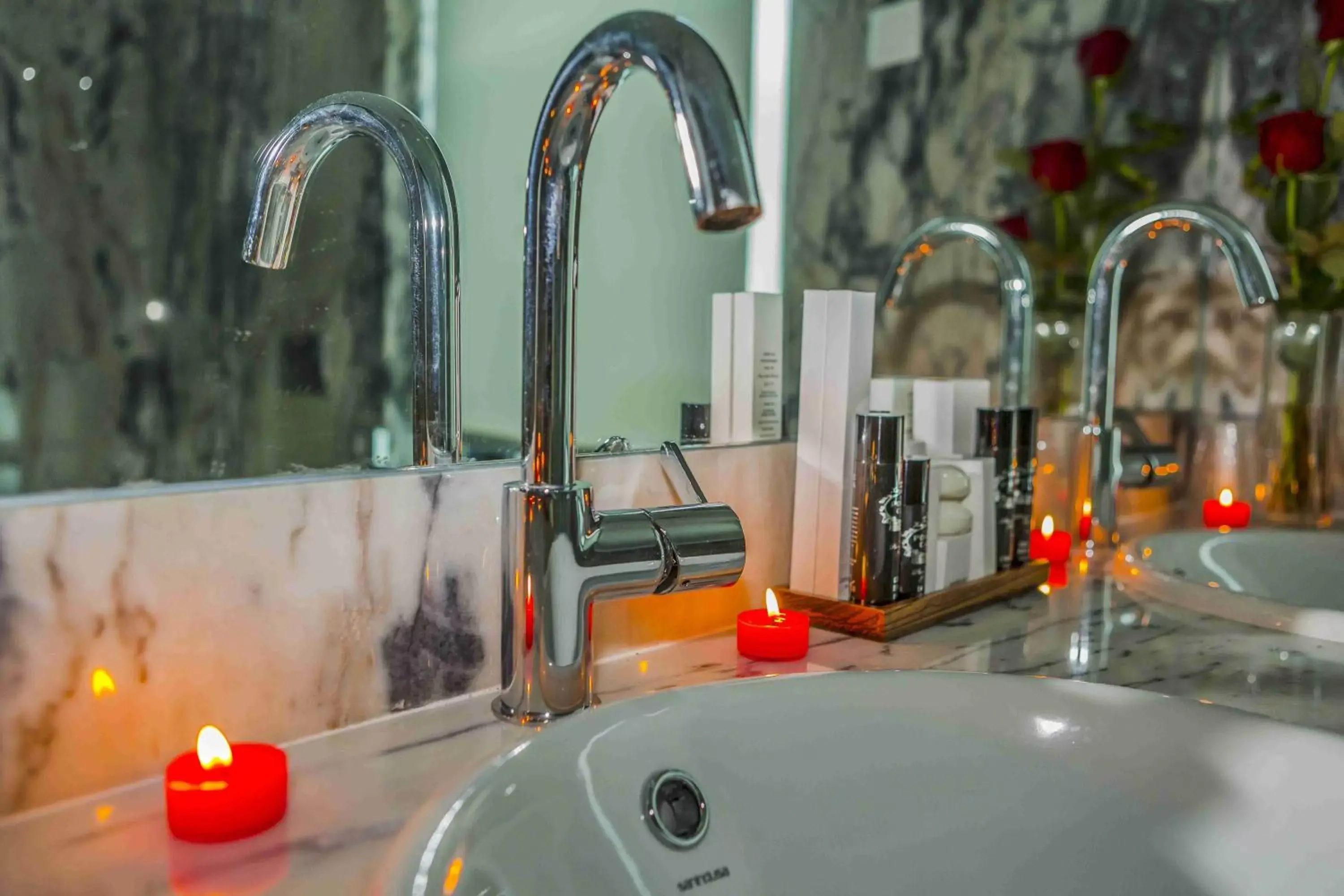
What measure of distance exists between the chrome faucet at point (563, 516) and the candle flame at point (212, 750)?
0.15 meters

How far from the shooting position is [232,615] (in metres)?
0.51

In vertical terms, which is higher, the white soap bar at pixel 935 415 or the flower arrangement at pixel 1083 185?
the flower arrangement at pixel 1083 185

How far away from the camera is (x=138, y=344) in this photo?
528 millimetres

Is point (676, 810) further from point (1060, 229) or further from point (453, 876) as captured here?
point (1060, 229)

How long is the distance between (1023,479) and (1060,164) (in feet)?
1.53

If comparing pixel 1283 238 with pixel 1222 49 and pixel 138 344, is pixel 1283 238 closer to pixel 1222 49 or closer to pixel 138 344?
pixel 1222 49

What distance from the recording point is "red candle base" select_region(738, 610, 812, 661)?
685mm

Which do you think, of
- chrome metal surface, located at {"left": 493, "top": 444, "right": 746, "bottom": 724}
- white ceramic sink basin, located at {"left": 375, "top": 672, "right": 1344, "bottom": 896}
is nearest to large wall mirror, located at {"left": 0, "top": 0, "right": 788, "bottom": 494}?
chrome metal surface, located at {"left": 493, "top": 444, "right": 746, "bottom": 724}

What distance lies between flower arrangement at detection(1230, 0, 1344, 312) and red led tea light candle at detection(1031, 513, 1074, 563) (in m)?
0.38

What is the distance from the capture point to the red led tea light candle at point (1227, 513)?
1.12 metres

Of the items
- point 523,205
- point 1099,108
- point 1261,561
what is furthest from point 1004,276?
point 523,205

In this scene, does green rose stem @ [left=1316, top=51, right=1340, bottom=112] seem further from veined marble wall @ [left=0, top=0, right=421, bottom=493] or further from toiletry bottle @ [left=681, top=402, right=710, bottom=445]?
veined marble wall @ [left=0, top=0, right=421, bottom=493]

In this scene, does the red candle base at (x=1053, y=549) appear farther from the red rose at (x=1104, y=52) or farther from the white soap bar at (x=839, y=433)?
the red rose at (x=1104, y=52)

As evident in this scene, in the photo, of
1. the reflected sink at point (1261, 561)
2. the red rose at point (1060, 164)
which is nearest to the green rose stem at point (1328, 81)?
the red rose at point (1060, 164)
